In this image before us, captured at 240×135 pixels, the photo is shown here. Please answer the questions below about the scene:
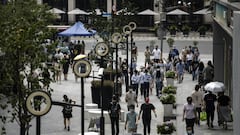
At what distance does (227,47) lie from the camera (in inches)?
1203

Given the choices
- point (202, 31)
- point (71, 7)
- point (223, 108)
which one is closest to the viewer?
point (223, 108)

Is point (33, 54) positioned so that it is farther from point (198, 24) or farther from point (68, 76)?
point (198, 24)

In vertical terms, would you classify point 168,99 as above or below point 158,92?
above

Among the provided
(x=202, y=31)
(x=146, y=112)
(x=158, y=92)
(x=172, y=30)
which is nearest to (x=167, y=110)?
(x=146, y=112)

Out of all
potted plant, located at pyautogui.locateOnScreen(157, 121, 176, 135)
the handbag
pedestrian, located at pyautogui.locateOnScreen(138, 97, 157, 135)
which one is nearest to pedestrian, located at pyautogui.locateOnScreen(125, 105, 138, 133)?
pedestrian, located at pyautogui.locateOnScreen(138, 97, 157, 135)

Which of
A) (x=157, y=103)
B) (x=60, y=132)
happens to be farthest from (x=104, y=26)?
(x=60, y=132)

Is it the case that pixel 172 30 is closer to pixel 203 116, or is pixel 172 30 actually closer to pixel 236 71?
pixel 203 116

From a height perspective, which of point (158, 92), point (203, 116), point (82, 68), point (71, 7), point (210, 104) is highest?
point (71, 7)

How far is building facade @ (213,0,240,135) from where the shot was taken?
14781 millimetres

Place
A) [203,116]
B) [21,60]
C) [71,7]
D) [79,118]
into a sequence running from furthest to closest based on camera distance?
[71,7] < [79,118] < [203,116] < [21,60]

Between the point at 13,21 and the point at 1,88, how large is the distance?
2336 mm

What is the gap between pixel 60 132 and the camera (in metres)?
24.1

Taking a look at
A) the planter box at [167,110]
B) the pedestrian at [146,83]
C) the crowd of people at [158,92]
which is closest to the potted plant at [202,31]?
the crowd of people at [158,92]

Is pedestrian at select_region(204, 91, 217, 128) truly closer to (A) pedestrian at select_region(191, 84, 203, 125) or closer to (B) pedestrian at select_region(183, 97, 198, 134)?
(A) pedestrian at select_region(191, 84, 203, 125)
